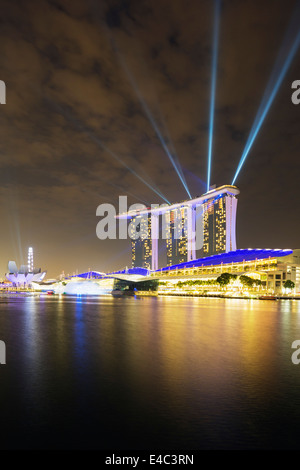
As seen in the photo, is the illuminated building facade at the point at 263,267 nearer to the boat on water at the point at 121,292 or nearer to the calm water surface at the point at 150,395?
the boat on water at the point at 121,292

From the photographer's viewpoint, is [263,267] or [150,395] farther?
[263,267]

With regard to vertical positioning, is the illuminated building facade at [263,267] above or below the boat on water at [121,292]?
above

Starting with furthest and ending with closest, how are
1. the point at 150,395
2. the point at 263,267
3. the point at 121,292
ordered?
the point at 121,292 → the point at 263,267 → the point at 150,395

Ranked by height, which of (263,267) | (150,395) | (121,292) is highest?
(263,267)

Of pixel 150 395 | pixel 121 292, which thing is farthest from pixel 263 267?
pixel 150 395

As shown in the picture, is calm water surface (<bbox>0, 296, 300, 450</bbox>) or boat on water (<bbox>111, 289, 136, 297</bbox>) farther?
boat on water (<bbox>111, 289, 136, 297</bbox>)

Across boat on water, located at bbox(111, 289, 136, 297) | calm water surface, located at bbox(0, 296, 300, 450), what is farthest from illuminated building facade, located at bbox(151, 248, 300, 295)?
calm water surface, located at bbox(0, 296, 300, 450)

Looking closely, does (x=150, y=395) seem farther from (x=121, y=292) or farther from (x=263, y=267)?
(x=121, y=292)

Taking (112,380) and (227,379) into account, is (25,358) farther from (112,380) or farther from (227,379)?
(227,379)

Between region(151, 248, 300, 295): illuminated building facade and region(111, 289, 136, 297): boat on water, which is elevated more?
region(151, 248, 300, 295): illuminated building facade

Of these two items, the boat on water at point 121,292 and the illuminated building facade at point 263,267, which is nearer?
the illuminated building facade at point 263,267

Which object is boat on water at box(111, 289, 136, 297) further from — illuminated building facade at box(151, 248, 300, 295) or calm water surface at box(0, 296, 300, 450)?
calm water surface at box(0, 296, 300, 450)

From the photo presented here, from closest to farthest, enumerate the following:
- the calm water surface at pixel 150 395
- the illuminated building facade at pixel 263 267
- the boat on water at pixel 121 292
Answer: the calm water surface at pixel 150 395, the illuminated building facade at pixel 263 267, the boat on water at pixel 121 292

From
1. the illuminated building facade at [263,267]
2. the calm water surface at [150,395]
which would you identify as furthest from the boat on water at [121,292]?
the calm water surface at [150,395]
